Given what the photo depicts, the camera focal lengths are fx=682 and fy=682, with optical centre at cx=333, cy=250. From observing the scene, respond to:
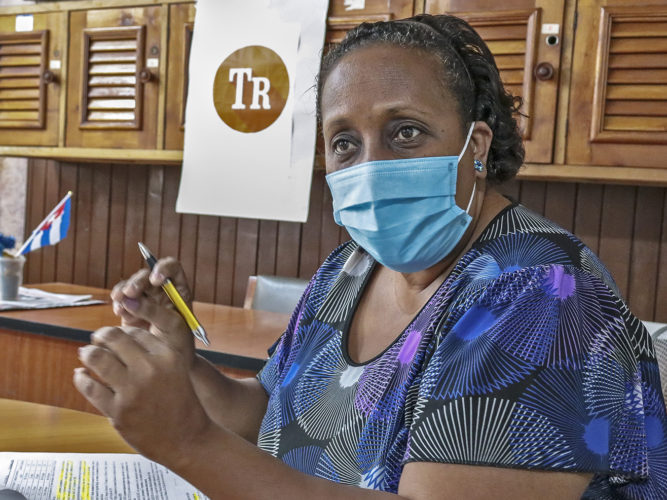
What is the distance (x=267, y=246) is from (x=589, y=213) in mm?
1381

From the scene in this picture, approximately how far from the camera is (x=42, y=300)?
98.5 inches

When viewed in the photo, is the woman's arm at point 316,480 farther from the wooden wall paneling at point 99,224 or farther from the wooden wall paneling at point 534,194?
the wooden wall paneling at point 99,224

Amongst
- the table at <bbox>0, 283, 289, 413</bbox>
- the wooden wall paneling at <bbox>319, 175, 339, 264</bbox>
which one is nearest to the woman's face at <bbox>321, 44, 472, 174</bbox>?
the table at <bbox>0, 283, 289, 413</bbox>

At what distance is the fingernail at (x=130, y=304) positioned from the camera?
979mm

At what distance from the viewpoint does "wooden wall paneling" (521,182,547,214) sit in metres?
2.63

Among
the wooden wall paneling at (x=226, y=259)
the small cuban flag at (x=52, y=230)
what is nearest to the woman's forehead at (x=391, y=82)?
the small cuban flag at (x=52, y=230)

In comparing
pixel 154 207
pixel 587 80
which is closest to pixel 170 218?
pixel 154 207

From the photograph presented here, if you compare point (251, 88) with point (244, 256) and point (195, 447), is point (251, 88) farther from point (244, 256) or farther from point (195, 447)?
point (195, 447)

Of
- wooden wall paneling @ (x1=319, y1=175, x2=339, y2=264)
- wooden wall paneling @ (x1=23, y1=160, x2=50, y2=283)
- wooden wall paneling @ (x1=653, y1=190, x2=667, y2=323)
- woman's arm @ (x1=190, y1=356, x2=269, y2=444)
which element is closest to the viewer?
woman's arm @ (x1=190, y1=356, x2=269, y2=444)

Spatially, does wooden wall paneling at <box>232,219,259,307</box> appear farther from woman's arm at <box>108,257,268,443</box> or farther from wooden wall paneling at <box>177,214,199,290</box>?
woman's arm at <box>108,257,268,443</box>

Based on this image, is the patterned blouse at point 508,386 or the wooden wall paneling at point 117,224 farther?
the wooden wall paneling at point 117,224

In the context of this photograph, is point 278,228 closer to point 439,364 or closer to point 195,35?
point 195,35

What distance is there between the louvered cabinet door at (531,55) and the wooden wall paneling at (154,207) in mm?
1717

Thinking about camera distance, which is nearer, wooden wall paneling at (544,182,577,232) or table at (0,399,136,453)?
table at (0,399,136,453)
